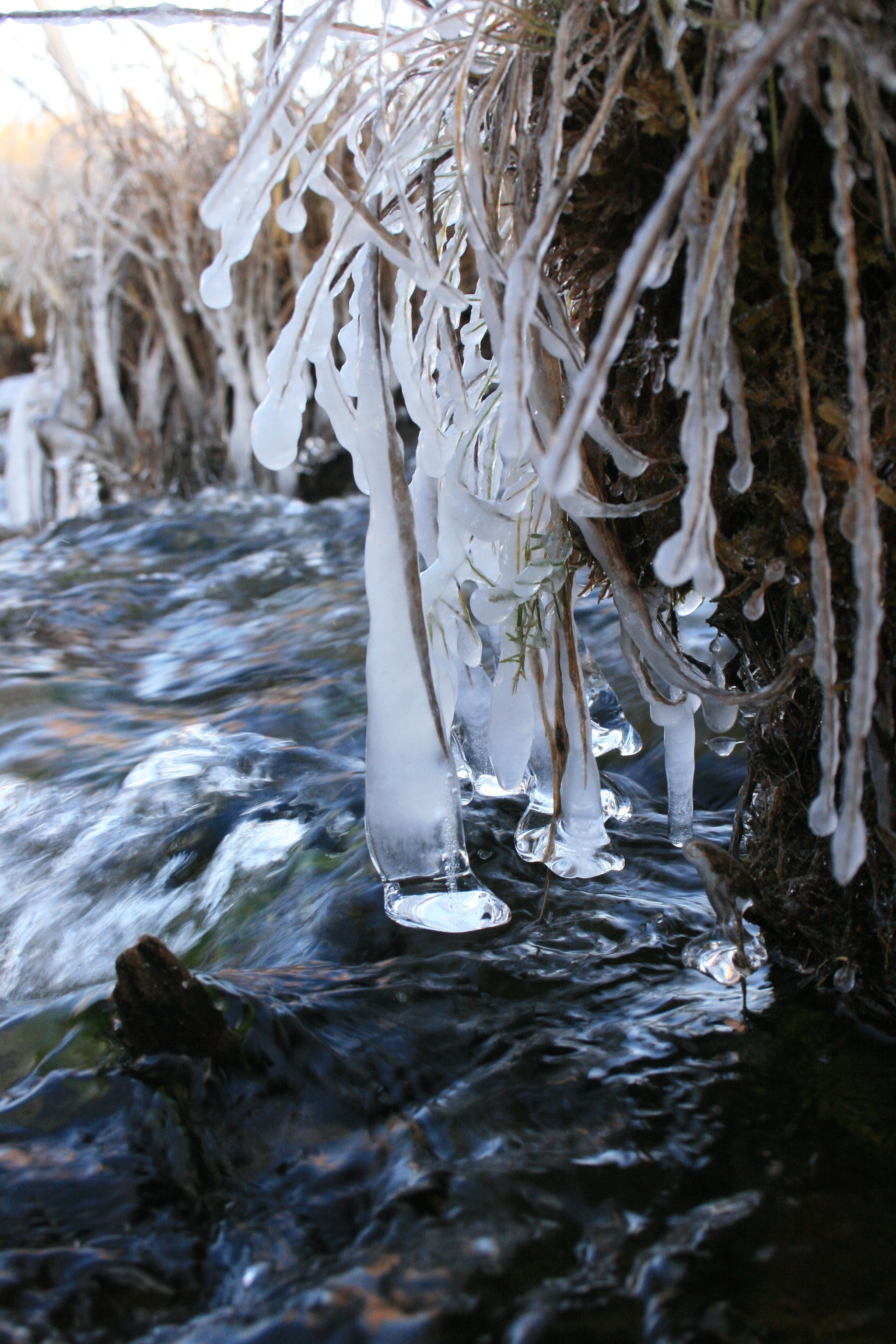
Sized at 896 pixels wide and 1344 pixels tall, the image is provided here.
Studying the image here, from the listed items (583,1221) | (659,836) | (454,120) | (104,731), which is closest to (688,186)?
(454,120)

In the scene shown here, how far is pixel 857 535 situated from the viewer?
86cm

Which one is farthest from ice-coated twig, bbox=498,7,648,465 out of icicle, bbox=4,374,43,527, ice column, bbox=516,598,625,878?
icicle, bbox=4,374,43,527

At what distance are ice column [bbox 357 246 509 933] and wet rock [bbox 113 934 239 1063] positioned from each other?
361 mm

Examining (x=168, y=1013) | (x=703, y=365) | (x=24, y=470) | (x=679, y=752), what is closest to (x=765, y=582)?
(x=703, y=365)

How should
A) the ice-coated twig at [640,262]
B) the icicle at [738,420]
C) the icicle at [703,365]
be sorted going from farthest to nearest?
the icicle at [738,420] < the icicle at [703,365] < the ice-coated twig at [640,262]

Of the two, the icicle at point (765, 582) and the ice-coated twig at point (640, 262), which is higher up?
the ice-coated twig at point (640, 262)

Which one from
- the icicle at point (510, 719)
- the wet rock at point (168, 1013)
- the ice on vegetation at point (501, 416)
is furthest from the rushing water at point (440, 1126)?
the icicle at point (510, 719)

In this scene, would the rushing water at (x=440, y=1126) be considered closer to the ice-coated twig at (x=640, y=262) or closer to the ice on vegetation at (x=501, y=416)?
the ice on vegetation at (x=501, y=416)

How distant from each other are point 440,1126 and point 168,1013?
33 centimetres

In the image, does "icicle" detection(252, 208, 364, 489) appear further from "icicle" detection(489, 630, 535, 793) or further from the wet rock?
the wet rock

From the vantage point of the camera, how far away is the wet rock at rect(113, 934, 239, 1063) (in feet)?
3.60

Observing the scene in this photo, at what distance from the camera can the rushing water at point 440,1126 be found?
2.92 ft

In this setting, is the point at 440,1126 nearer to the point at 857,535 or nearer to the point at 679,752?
the point at 679,752

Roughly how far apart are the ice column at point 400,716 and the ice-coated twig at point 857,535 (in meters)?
0.59
